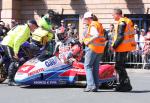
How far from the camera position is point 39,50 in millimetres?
14250

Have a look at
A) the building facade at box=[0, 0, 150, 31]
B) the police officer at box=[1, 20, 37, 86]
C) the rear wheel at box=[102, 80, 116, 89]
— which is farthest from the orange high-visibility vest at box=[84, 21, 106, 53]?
the building facade at box=[0, 0, 150, 31]

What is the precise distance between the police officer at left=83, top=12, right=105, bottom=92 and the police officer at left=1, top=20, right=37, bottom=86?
1.84 meters

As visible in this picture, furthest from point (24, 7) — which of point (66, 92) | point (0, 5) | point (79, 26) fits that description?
point (66, 92)

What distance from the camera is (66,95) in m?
12.4

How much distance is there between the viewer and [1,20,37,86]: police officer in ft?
45.9

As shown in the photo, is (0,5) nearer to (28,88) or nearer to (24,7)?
(24,7)

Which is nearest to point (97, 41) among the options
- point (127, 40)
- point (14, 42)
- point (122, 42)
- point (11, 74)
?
point (122, 42)

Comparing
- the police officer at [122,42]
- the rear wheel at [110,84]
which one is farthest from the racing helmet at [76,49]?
the police officer at [122,42]

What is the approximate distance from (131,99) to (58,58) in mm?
2589

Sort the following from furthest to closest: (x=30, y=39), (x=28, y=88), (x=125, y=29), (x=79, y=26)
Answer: (x=79, y=26) < (x=30, y=39) < (x=28, y=88) < (x=125, y=29)

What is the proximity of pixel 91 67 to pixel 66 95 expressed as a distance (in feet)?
2.99

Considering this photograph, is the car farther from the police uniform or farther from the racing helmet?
the police uniform

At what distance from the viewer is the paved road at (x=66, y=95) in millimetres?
11641

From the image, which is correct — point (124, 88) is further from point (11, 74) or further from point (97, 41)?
point (11, 74)
